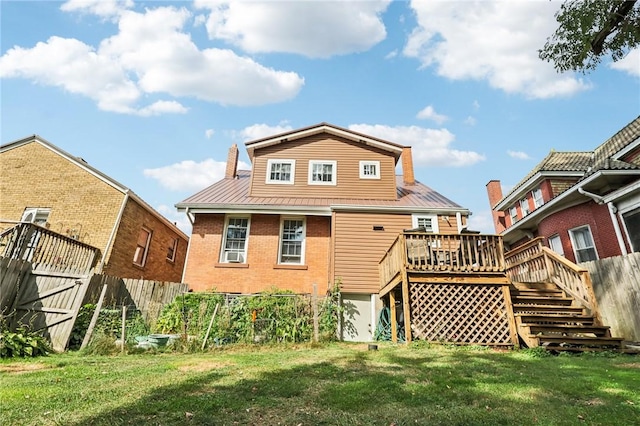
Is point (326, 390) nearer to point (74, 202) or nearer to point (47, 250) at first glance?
point (47, 250)

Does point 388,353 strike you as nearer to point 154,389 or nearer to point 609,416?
point 609,416

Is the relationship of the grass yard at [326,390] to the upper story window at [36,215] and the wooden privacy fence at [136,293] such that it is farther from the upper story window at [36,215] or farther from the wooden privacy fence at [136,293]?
the upper story window at [36,215]

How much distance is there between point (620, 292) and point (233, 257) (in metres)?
12.2

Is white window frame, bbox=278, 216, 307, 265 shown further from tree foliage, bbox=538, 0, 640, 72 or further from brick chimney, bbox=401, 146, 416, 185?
tree foliage, bbox=538, 0, 640, 72

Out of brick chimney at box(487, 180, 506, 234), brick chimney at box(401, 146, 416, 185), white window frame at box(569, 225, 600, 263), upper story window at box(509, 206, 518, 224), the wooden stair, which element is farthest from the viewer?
brick chimney at box(487, 180, 506, 234)

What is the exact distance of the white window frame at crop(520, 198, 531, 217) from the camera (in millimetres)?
16284

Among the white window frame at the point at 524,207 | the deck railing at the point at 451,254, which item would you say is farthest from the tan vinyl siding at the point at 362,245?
the white window frame at the point at 524,207

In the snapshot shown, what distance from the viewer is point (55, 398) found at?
3.73 m

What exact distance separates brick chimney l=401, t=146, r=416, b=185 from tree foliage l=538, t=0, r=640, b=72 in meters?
7.57

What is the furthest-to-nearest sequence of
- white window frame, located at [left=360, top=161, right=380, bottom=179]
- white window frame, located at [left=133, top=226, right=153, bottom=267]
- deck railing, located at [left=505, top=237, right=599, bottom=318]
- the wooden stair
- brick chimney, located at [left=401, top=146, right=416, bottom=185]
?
brick chimney, located at [left=401, top=146, right=416, bottom=185], white window frame, located at [left=360, top=161, right=380, bottom=179], white window frame, located at [left=133, top=226, right=153, bottom=267], deck railing, located at [left=505, top=237, right=599, bottom=318], the wooden stair

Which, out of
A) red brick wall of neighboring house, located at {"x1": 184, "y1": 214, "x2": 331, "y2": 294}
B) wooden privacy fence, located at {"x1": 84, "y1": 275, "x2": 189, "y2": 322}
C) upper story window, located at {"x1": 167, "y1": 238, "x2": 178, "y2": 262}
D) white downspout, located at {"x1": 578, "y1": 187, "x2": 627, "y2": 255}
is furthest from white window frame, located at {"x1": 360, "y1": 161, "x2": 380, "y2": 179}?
upper story window, located at {"x1": 167, "y1": 238, "x2": 178, "y2": 262}

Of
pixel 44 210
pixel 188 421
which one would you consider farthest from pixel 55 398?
pixel 44 210

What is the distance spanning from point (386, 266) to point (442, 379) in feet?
19.8

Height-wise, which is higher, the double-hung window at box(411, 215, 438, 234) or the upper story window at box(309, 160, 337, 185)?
the upper story window at box(309, 160, 337, 185)
